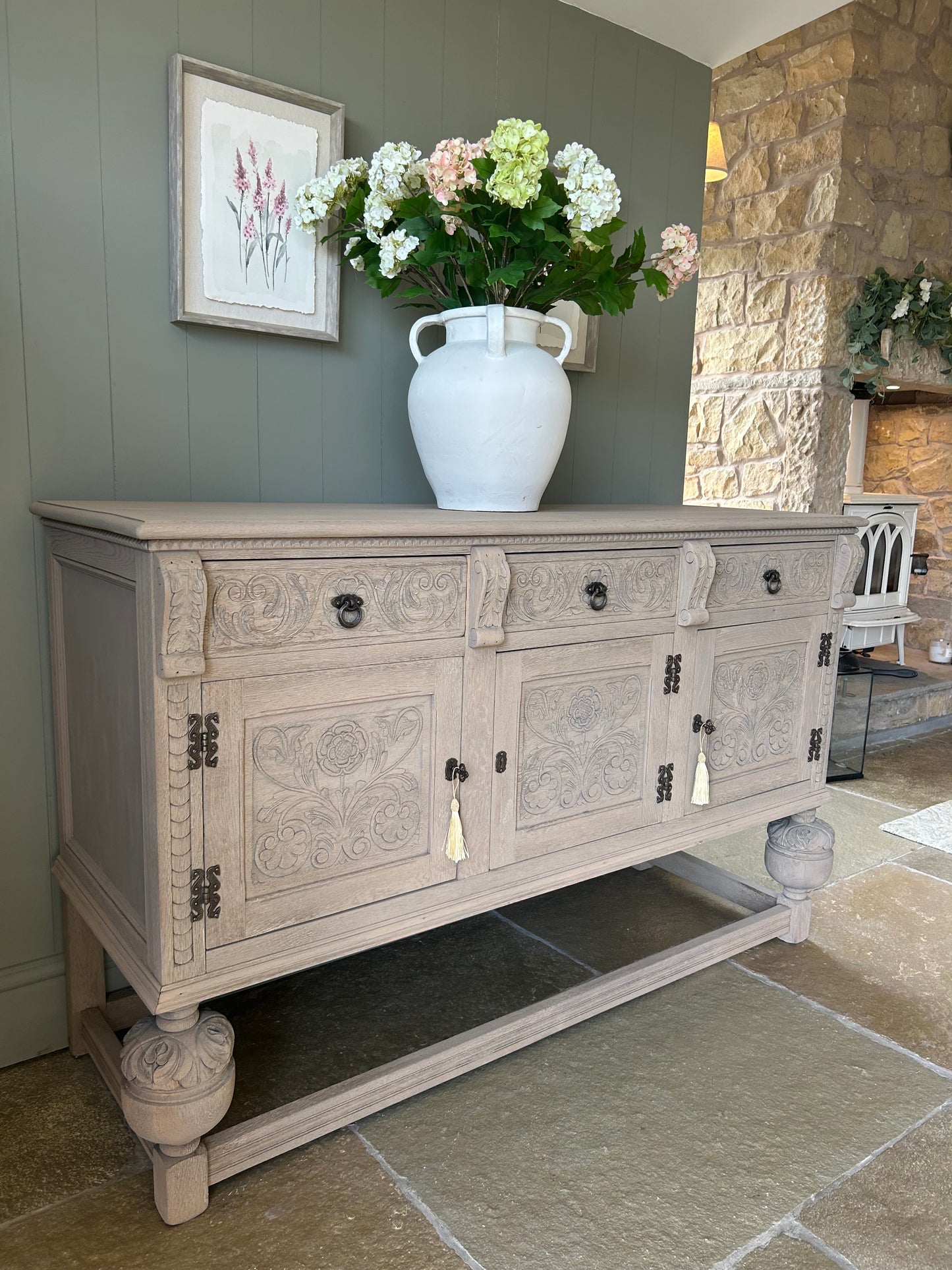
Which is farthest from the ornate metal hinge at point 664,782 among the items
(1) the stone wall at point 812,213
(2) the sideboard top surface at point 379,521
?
(1) the stone wall at point 812,213

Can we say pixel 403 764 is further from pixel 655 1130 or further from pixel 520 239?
pixel 520 239

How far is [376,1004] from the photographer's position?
1901 millimetres

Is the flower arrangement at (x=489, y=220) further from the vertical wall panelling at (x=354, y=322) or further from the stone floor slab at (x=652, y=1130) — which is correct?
the stone floor slab at (x=652, y=1130)

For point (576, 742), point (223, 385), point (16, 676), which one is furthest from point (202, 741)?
point (223, 385)

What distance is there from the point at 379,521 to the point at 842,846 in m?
2.20

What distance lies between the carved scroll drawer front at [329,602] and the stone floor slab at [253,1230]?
84cm

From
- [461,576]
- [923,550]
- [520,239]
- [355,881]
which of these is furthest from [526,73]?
[923,550]

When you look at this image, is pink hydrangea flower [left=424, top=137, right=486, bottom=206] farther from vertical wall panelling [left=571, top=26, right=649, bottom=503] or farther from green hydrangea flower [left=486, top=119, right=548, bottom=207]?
vertical wall panelling [left=571, top=26, right=649, bottom=503]

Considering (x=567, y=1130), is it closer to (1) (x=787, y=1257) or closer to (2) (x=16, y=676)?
(1) (x=787, y=1257)

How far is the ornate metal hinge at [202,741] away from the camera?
4.01 ft

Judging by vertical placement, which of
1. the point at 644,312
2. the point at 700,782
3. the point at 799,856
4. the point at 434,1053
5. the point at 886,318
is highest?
the point at 886,318

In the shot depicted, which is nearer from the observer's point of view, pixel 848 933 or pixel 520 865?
pixel 520 865

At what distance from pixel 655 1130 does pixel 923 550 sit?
405cm

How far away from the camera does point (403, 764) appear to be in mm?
1444
